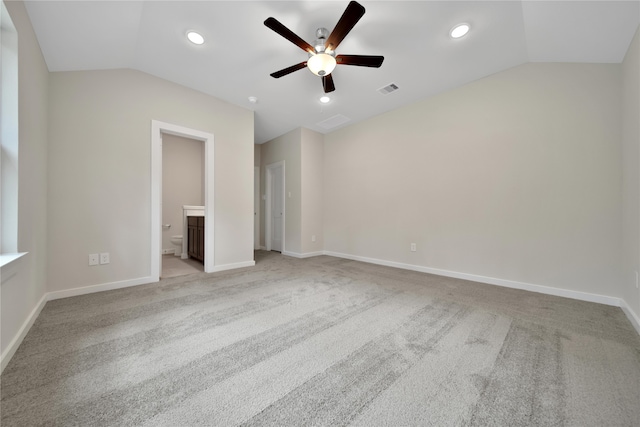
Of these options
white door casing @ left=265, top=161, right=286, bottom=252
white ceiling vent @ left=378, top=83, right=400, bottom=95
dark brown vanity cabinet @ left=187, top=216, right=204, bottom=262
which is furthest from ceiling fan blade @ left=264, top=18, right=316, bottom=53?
white door casing @ left=265, top=161, right=286, bottom=252

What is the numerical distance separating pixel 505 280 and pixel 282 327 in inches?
109

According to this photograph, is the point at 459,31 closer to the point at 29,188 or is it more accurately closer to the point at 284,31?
the point at 284,31

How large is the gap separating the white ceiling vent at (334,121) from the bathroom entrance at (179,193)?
9.49ft

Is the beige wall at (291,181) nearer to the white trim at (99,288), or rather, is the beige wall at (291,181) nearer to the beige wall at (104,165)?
the beige wall at (104,165)

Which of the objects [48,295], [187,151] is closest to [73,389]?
[48,295]

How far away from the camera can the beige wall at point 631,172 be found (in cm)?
195

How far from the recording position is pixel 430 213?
358 cm

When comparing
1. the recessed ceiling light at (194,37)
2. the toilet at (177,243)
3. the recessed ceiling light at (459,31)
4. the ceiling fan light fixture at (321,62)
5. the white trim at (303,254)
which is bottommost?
the white trim at (303,254)

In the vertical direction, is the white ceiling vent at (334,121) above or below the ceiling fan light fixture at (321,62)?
above

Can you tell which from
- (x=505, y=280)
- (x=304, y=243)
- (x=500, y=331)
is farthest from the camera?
(x=304, y=243)

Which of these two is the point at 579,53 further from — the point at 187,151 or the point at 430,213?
the point at 187,151

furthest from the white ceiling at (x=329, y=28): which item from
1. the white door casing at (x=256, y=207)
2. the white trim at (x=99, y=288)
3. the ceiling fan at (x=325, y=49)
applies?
the white door casing at (x=256, y=207)

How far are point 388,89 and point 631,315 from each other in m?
A: 3.39

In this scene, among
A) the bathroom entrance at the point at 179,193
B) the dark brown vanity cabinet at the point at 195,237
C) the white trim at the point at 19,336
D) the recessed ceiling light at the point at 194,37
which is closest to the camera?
the white trim at the point at 19,336
